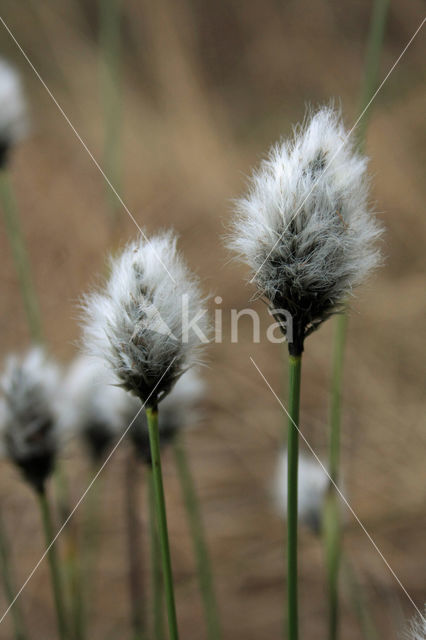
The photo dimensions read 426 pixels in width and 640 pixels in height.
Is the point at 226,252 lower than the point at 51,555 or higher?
higher

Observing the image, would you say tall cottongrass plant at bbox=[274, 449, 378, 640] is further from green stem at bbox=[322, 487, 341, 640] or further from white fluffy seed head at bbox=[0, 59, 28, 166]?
white fluffy seed head at bbox=[0, 59, 28, 166]

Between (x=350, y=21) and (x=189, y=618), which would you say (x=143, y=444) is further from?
(x=350, y=21)

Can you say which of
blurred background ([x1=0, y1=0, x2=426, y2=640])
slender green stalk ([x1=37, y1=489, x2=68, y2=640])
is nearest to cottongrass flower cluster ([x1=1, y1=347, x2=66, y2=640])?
slender green stalk ([x1=37, y1=489, x2=68, y2=640])

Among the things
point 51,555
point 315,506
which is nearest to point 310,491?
point 315,506

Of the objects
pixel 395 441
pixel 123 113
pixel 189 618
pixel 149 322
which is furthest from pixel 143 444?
pixel 123 113

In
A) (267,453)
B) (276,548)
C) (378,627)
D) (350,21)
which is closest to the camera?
(378,627)

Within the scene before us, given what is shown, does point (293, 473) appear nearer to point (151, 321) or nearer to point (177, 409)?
point (151, 321)
